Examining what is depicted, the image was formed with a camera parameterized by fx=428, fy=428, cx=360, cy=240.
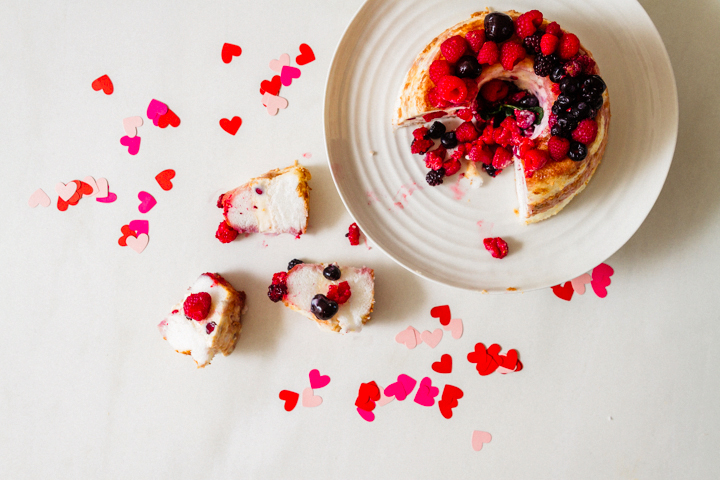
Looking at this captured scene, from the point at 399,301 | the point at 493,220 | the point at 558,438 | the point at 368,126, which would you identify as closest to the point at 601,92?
the point at 493,220

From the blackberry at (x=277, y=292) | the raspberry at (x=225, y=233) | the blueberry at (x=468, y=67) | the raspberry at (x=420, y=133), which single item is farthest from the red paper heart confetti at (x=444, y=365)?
the blueberry at (x=468, y=67)

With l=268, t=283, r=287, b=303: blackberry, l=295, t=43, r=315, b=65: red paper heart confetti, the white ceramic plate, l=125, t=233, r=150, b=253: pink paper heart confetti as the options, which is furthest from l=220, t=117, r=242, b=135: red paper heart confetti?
l=268, t=283, r=287, b=303: blackberry

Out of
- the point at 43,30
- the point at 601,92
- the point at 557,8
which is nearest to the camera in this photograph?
the point at 601,92

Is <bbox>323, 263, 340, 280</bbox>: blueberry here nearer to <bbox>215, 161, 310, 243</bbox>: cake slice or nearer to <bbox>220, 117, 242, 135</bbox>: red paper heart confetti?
<bbox>215, 161, 310, 243</bbox>: cake slice

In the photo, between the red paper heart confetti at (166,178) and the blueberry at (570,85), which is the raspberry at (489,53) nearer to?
the blueberry at (570,85)

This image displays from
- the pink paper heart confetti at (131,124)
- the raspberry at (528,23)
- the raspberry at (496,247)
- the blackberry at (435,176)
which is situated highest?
the raspberry at (528,23)

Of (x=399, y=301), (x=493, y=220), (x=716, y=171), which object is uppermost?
(x=716, y=171)

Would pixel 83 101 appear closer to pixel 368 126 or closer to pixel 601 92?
pixel 368 126
